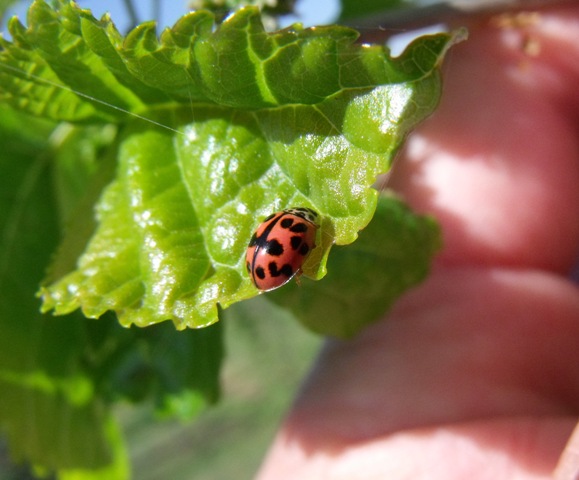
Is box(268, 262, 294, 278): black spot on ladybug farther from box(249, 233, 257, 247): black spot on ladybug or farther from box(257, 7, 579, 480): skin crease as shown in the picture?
box(257, 7, 579, 480): skin crease

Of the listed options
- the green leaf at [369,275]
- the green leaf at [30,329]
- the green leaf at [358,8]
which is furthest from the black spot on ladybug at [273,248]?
the green leaf at [358,8]

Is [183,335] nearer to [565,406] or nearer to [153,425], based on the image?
[565,406]

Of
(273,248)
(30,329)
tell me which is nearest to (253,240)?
(273,248)

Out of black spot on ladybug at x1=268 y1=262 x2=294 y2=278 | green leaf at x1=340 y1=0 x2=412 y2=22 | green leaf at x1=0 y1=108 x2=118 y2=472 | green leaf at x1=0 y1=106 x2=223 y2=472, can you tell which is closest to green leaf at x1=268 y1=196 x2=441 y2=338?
black spot on ladybug at x1=268 y1=262 x2=294 y2=278

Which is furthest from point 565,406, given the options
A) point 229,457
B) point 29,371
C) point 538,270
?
point 229,457

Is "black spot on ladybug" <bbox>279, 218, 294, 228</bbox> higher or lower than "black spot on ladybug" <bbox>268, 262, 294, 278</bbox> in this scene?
higher

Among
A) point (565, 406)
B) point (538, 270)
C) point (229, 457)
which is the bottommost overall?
point (229, 457)

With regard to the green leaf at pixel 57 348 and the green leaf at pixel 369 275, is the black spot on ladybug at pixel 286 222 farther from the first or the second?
the green leaf at pixel 57 348
